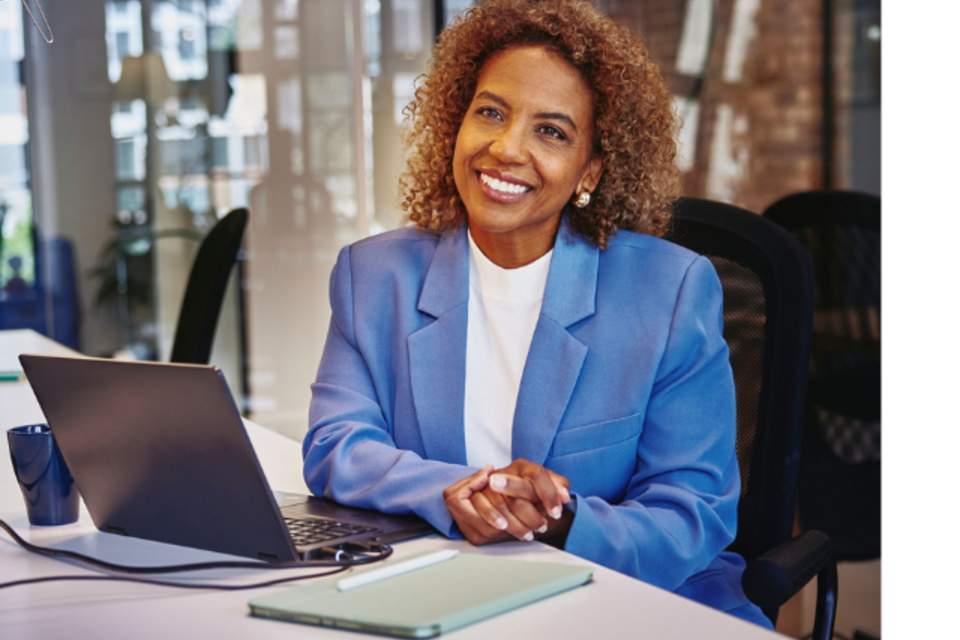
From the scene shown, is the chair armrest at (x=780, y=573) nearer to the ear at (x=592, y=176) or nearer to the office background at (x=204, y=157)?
the ear at (x=592, y=176)

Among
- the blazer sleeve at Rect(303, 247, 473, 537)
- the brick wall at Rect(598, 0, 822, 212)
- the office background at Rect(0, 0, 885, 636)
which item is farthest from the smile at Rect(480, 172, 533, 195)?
the office background at Rect(0, 0, 885, 636)

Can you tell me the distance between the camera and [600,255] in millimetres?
1455

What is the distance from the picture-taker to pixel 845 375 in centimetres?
228

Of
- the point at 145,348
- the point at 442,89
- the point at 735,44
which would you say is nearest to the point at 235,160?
the point at 145,348

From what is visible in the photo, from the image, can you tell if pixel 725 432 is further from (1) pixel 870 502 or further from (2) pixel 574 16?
(1) pixel 870 502

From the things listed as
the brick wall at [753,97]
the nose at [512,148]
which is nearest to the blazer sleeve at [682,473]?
the nose at [512,148]

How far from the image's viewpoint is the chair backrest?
1422mm

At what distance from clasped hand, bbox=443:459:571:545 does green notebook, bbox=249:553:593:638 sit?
4.7 inches

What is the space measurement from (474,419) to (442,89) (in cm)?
59

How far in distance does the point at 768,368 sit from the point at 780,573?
0.37m

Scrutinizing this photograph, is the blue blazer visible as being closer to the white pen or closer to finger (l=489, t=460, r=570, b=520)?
finger (l=489, t=460, r=570, b=520)

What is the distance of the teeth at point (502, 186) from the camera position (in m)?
1.46

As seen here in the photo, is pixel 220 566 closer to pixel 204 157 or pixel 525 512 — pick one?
pixel 525 512

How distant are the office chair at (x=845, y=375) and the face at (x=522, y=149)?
0.89 metres
